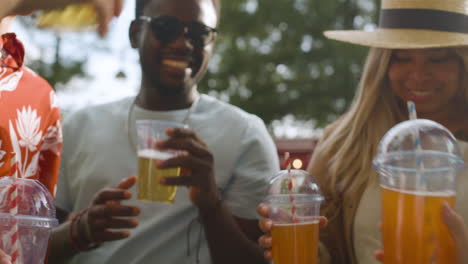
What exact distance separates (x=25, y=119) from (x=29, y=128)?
0.12 feet

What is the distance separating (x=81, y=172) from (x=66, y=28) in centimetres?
121

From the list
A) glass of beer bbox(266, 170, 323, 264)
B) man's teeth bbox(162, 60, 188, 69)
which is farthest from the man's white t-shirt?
glass of beer bbox(266, 170, 323, 264)

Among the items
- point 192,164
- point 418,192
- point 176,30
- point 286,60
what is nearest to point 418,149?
point 418,192

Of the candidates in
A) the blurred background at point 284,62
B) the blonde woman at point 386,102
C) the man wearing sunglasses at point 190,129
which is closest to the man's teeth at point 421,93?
the blonde woman at point 386,102

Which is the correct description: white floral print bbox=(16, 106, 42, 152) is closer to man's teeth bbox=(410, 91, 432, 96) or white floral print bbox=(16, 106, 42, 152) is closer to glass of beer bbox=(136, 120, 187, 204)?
glass of beer bbox=(136, 120, 187, 204)

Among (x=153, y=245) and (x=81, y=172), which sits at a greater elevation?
(x=81, y=172)

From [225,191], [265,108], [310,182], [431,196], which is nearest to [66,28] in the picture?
[310,182]

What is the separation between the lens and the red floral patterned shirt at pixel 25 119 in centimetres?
189

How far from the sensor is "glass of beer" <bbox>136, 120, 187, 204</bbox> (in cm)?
211

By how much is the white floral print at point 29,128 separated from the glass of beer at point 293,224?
0.89 metres

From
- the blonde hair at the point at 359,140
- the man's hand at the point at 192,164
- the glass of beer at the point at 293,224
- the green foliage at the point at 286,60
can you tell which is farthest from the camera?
the green foliage at the point at 286,60

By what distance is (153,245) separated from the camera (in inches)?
96.6

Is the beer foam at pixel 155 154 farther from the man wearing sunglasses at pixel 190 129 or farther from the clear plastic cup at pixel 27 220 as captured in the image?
the clear plastic cup at pixel 27 220

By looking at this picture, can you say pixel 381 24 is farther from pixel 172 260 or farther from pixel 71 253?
pixel 71 253
